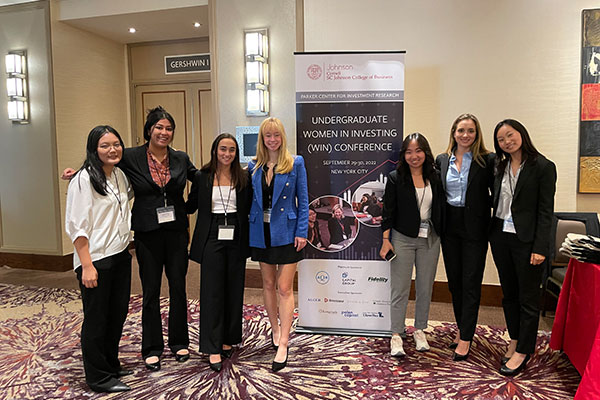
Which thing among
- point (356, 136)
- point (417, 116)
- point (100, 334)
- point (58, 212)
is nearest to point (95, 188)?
point (100, 334)

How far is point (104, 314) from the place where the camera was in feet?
8.21

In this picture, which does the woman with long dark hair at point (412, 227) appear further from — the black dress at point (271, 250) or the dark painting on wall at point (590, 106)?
the dark painting on wall at point (590, 106)

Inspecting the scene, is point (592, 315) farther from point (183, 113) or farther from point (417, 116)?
point (183, 113)

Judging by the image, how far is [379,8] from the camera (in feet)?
13.2

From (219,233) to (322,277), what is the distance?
1.01 meters

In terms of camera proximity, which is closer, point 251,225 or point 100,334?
point 100,334

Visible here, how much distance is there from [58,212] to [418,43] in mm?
4488

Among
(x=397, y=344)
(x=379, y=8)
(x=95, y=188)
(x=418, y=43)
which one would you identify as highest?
(x=379, y=8)

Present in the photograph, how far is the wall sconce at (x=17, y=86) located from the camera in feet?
17.1

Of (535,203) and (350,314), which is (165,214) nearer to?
(350,314)

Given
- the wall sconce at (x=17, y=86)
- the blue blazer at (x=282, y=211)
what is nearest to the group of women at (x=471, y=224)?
the blue blazer at (x=282, y=211)

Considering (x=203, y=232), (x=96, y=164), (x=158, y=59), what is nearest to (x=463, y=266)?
(x=203, y=232)

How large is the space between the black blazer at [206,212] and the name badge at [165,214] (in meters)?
0.16

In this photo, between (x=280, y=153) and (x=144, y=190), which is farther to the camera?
(x=280, y=153)
